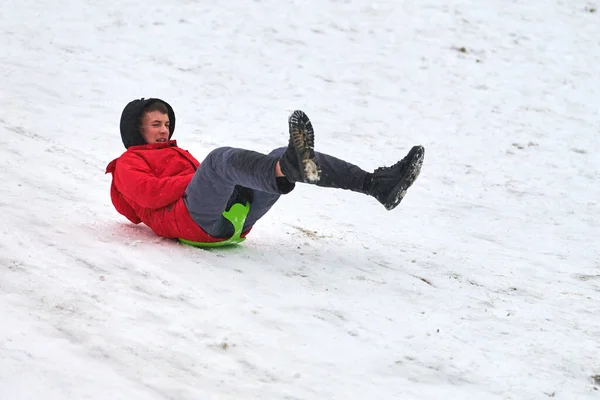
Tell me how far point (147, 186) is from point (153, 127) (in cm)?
58

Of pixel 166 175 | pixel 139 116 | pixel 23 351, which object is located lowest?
pixel 23 351

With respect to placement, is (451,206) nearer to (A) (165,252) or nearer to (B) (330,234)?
(B) (330,234)

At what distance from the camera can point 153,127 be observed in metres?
4.35

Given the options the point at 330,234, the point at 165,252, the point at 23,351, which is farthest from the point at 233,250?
the point at 23,351

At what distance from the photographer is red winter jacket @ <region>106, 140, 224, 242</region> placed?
3920 millimetres

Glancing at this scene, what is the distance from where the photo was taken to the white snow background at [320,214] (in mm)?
2719

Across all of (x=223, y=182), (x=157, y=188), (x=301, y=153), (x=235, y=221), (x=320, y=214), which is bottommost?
(x=320, y=214)

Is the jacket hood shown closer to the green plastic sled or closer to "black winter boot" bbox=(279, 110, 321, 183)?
the green plastic sled

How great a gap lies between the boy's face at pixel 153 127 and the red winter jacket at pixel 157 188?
0.27ft

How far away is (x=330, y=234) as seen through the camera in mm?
4922

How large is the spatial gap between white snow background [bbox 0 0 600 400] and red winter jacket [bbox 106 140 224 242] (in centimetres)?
12

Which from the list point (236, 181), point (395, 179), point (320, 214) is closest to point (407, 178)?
point (395, 179)

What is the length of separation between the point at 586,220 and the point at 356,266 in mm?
3189

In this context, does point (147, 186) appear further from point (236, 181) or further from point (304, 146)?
point (304, 146)
